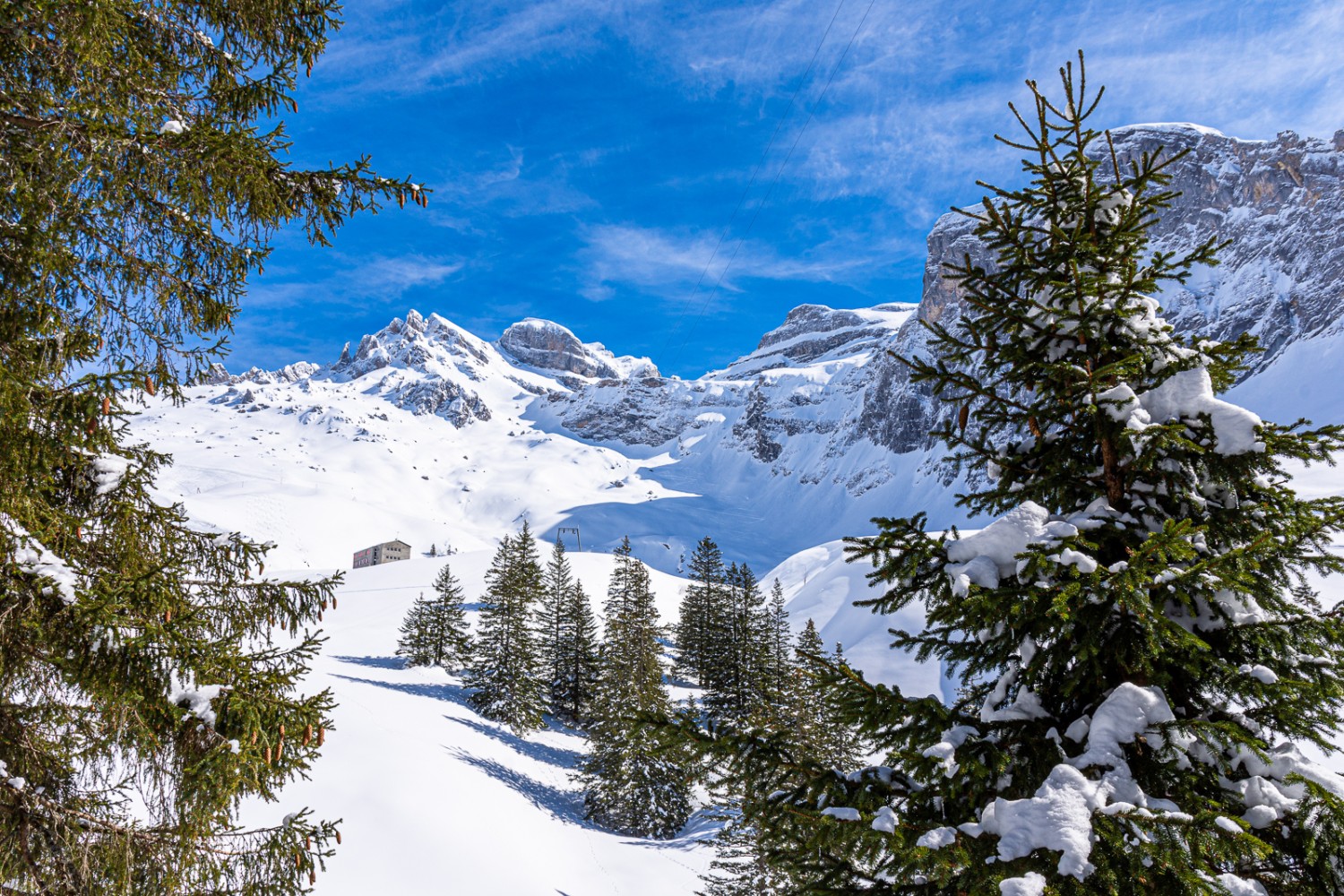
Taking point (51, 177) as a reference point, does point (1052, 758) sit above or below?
below

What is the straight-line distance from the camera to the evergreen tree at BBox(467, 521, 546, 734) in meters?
33.0

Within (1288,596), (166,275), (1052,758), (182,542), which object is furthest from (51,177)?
(1288,596)

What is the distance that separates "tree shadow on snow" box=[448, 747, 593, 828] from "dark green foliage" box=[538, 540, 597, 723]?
1467 centimetres

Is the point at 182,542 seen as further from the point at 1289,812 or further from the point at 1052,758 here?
the point at 1289,812

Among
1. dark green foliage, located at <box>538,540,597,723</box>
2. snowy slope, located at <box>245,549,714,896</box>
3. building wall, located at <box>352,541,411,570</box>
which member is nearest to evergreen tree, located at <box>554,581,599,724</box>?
dark green foliage, located at <box>538,540,597,723</box>

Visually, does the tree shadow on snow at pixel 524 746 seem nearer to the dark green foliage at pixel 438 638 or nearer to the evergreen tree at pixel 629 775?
the evergreen tree at pixel 629 775

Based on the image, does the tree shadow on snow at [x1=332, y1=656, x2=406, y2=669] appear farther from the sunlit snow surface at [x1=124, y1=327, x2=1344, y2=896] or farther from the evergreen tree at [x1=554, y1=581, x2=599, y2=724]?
the evergreen tree at [x1=554, y1=581, x2=599, y2=724]

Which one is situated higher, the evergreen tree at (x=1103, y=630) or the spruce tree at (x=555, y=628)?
the evergreen tree at (x=1103, y=630)

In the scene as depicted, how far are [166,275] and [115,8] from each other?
1592 mm

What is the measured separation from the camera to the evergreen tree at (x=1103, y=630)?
9.50 ft

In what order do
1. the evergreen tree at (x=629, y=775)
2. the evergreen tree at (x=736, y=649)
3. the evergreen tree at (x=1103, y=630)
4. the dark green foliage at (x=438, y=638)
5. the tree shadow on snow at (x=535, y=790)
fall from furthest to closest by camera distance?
the dark green foliage at (x=438, y=638)
the evergreen tree at (x=736, y=649)
the evergreen tree at (x=629, y=775)
the tree shadow on snow at (x=535, y=790)
the evergreen tree at (x=1103, y=630)

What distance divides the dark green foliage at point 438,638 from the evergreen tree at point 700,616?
A: 14.4 meters

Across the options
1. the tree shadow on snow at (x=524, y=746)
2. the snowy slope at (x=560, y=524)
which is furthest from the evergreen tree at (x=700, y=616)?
the tree shadow on snow at (x=524, y=746)

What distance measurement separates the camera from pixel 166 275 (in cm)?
454
